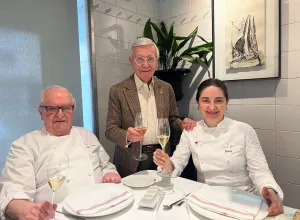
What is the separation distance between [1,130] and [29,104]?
0.91 feet

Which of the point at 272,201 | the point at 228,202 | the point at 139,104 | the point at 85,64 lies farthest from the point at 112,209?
the point at 85,64

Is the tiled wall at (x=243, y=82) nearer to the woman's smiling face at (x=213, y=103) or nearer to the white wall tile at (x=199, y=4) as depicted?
the white wall tile at (x=199, y=4)

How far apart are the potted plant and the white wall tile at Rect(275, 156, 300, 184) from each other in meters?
1.12

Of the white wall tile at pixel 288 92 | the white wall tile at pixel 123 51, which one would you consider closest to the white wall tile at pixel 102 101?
the white wall tile at pixel 123 51

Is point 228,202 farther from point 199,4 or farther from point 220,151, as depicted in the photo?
point 199,4

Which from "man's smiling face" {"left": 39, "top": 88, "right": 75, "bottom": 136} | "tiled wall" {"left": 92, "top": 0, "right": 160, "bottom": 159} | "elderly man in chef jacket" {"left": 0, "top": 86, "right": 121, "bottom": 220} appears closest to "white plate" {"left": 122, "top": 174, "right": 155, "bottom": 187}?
"elderly man in chef jacket" {"left": 0, "top": 86, "right": 121, "bottom": 220}

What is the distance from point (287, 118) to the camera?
195cm

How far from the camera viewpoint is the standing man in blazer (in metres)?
1.69

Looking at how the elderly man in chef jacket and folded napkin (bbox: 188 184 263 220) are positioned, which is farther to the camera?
the elderly man in chef jacket

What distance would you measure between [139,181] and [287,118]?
1.43 meters

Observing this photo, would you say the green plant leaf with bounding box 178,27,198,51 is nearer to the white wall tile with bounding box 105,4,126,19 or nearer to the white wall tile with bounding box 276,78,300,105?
the white wall tile with bounding box 105,4,126,19

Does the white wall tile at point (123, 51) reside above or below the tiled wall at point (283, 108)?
above

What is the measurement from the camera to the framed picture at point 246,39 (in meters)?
1.94

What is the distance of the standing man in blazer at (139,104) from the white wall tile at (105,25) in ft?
2.20
